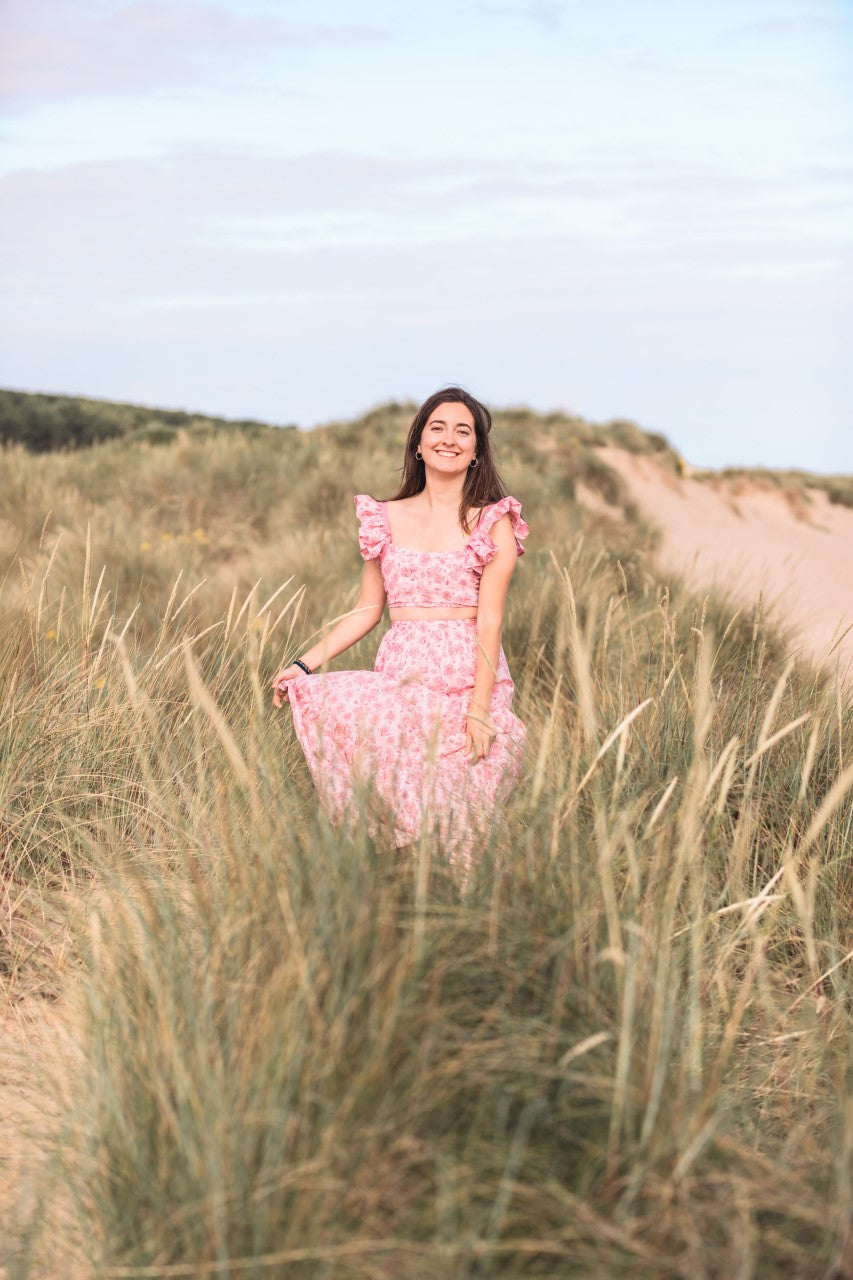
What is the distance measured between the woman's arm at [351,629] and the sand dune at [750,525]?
6.38 m

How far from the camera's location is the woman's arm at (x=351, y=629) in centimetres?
376

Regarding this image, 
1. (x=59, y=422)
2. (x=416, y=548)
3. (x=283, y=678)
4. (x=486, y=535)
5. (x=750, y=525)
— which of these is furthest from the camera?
(x=59, y=422)

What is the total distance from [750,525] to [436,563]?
13125 mm

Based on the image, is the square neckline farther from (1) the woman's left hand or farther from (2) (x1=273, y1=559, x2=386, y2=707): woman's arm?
(1) the woman's left hand

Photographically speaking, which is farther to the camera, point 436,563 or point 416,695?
point 436,563

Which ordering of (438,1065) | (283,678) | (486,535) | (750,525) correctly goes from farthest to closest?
(750,525) → (486,535) → (283,678) → (438,1065)

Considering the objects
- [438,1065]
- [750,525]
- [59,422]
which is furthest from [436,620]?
[59,422]

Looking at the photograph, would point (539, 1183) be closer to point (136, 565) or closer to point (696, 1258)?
point (696, 1258)

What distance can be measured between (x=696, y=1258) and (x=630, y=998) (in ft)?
1.08

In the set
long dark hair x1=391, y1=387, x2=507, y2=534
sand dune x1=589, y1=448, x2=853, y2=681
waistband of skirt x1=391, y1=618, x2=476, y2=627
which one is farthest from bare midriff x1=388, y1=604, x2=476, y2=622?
sand dune x1=589, y1=448, x2=853, y2=681

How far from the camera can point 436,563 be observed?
3938 mm

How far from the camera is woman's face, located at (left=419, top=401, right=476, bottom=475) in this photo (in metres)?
3.95

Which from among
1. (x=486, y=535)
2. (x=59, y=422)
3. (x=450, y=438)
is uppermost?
(x=59, y=422)

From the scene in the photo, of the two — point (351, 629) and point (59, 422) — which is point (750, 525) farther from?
point (59, 422)
